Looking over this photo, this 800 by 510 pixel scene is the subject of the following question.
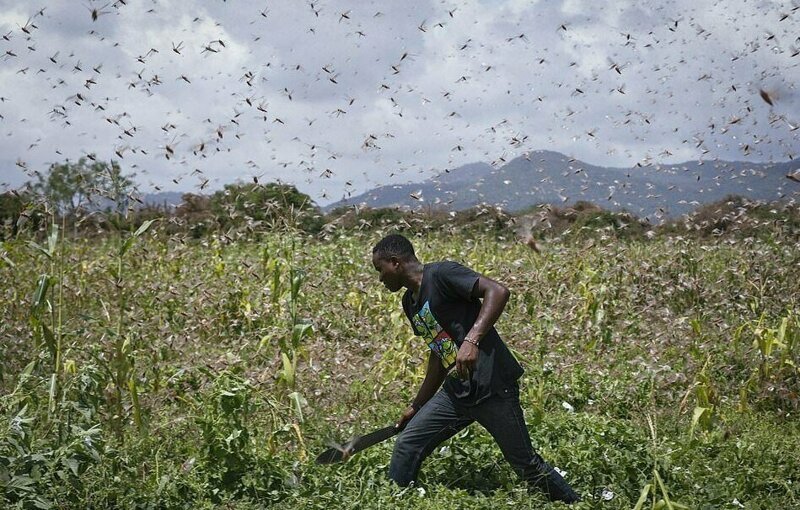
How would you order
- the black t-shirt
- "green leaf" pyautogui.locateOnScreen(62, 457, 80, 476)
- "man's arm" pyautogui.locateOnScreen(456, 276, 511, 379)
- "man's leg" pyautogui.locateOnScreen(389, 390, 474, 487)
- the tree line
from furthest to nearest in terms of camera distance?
1. the tree line
2. "man's leg" pyautogui.locateOnScreen(389, 390, 474, 487)
3. the black t-shirt
4. "man's arm" pyautogui.locateOnScreen(456, 276, 511, 379)
5. "green leaf" pyautogui.locateOnScreen(62, 457, 80, 476)

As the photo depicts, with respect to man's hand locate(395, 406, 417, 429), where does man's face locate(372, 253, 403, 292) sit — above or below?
above

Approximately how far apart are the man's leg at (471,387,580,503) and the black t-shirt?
65 mm

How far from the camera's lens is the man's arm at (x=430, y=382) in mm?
4646

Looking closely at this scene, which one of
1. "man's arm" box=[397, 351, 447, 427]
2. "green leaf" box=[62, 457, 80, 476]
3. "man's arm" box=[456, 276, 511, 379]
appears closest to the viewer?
"green leaf" box=[62, 457, 80, 476]

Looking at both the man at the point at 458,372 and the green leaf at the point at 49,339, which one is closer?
the man at the point at 458,372

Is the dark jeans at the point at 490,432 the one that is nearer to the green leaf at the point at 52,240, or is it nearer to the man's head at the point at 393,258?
the man's head at the point at 393,258

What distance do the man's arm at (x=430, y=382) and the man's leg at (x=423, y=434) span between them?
12 cm

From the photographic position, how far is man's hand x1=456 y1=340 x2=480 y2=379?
13.4 feet

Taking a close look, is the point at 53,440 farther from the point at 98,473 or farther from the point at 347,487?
the point at 347,487

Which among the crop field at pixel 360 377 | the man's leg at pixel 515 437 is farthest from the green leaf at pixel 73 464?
the man's leg at pixel 515 437

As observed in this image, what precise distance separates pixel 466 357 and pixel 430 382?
0.66 meters

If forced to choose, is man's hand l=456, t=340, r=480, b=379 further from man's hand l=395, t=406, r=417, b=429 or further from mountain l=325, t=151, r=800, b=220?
mountain l=325, t=151, r=800, b=220

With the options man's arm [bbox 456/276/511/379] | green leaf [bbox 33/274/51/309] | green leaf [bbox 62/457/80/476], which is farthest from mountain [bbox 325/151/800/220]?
green leaf [bbox 62/457/80/476]

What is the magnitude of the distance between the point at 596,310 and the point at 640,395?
138 centimetres
